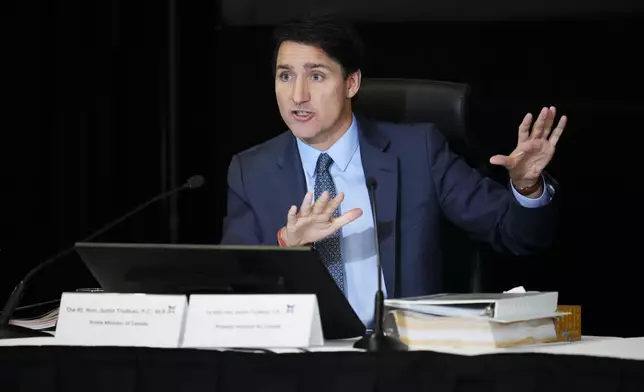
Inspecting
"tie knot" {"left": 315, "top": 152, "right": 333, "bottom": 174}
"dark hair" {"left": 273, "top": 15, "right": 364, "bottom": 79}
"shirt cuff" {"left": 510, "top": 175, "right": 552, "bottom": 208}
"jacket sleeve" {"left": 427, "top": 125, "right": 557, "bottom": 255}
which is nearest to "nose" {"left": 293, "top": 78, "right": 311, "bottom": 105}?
"dark hair" {"left": 273, "top": 15, "right": 364, "bottom": 79}

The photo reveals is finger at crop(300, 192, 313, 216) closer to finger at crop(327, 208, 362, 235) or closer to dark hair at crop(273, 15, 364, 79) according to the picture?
finger at crop(327, 208, 362, 235)

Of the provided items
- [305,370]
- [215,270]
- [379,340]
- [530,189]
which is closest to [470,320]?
[379,340]

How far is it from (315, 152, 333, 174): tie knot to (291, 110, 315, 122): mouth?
0.54 ft

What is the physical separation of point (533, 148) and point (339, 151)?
692 millimetres

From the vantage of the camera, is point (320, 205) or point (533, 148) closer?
point (320, 205)

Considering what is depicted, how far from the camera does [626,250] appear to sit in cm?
322

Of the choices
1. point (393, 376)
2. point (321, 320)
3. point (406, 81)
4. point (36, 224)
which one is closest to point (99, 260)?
point (321, 320)

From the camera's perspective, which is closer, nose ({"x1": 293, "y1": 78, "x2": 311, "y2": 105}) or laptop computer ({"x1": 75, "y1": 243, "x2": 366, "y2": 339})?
laptop computer ({"x1": 75, "y1": 243, "x2": 366, "y2": 339})

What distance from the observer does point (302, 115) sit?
3.02 m

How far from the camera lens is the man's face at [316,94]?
296 cm

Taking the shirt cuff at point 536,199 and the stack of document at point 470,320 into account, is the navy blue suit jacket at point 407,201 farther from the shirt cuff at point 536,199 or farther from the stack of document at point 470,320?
the stack of document at point 470,320

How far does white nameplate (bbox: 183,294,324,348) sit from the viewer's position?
1763 mm

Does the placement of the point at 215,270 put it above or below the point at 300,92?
Result: below

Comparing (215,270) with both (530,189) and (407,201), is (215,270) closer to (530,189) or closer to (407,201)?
(530,189)
